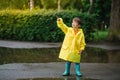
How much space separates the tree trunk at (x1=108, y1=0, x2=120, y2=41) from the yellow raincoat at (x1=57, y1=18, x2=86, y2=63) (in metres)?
13.9

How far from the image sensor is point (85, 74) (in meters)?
11.3

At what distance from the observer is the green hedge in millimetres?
23953

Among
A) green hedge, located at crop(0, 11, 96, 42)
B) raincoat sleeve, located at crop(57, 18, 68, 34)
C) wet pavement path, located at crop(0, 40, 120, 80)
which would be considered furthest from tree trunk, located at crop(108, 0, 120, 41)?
raincoat sleeve, located at crop(57, 18, 68, 34)

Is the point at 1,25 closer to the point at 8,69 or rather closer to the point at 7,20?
the point at 7,20

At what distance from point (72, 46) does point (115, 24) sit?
14.8 m

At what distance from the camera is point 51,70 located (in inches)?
472

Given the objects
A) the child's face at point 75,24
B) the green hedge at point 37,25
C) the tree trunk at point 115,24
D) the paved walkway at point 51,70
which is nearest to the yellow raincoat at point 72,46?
the child's face at point 75,24

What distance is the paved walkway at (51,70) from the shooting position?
1085 centimetres

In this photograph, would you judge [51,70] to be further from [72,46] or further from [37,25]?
[37,25]

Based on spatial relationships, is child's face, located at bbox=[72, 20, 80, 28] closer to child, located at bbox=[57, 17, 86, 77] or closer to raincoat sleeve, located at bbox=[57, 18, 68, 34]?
child, located at bbox=[57, 17, 86, 77]

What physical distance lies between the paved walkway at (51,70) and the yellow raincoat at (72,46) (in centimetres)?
53

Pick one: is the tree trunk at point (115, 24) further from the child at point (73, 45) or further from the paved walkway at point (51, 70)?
the child at point (73, 45)

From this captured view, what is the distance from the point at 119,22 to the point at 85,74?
14538 mm

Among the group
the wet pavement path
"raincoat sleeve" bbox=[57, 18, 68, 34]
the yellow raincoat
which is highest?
"raincoat sleeve" bbox=[57, 18, 68, 34]
